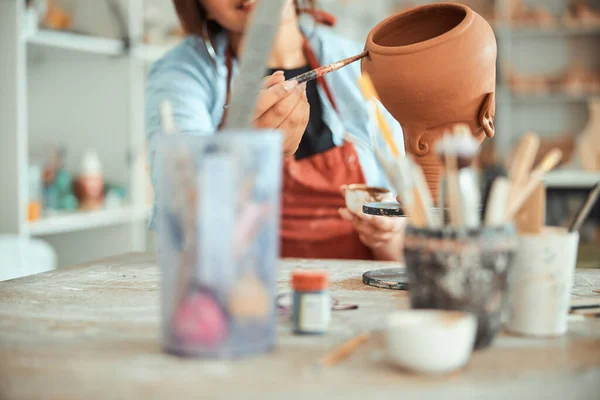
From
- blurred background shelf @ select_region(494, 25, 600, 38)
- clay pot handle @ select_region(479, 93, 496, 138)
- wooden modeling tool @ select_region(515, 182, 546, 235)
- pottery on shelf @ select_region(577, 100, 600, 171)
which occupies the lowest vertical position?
wooden modeling tool @ select_region(515, 182, 546, 235)

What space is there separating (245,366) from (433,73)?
60 cm

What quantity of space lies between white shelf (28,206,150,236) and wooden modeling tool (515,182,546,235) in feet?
6.30

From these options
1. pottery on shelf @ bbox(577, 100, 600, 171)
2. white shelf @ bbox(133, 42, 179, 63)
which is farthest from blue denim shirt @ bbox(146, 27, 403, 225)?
pottery on shelf @ bbox(577, 100, 600, 171)

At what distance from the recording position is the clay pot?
3.49ft

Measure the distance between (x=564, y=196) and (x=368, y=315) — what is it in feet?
12.3

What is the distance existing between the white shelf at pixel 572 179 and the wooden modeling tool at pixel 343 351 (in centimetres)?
359

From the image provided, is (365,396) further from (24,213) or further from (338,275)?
(24,213)

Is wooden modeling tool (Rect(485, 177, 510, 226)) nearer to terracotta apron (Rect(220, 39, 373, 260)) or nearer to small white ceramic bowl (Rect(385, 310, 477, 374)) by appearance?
small white ceramic bowl (Rect(385, 310, 477, 374))

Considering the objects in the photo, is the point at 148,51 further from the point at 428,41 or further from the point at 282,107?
the point at 428,41

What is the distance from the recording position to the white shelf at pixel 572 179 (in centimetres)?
409

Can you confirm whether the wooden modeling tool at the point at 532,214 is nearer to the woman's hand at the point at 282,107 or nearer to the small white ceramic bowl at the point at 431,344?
the small white ceramic bowl at the point at 431,344

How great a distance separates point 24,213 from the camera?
225 centimetres

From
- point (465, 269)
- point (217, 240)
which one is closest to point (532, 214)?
point (465, 269)

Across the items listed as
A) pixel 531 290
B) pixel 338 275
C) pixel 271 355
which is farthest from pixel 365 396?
pixel 338 275
